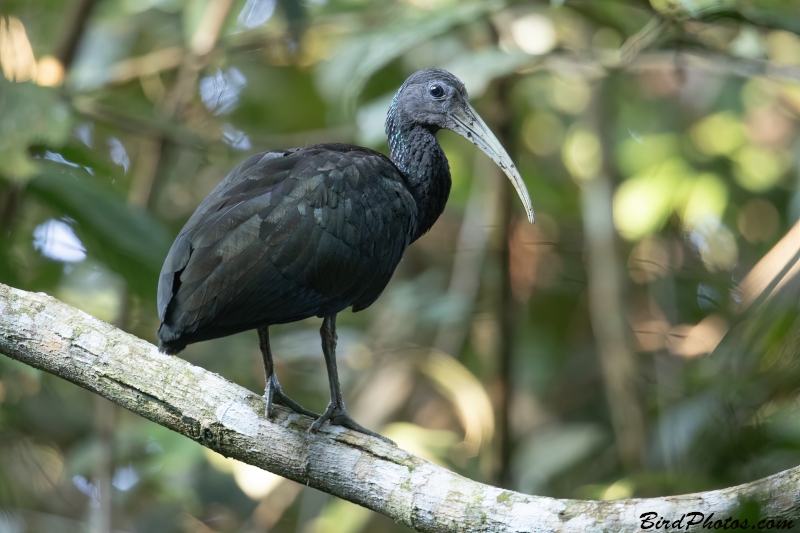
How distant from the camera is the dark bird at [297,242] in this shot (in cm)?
320

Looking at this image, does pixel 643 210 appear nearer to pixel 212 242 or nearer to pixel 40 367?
pixel 212 242

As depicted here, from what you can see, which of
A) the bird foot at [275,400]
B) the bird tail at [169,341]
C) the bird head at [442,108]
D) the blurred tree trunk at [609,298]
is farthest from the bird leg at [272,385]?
the blurred tree trunk at [609,298]

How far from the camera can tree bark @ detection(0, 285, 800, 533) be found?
309 centimetres

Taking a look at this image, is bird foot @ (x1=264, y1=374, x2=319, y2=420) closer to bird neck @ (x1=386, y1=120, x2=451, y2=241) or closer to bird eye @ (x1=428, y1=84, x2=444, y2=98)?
bird neck @ (x1=386, y1=120, x2=451, y2=241)

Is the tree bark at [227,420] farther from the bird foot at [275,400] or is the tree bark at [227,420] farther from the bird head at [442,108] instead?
the bird head at [442,108]

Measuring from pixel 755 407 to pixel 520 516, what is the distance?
1551 mm

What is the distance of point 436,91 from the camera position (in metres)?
4.31

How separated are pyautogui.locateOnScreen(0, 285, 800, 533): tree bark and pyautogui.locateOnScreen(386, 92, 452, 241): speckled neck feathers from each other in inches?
47.8

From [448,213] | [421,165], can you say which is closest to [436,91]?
[421,165]

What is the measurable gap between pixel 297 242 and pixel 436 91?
1.36 meters

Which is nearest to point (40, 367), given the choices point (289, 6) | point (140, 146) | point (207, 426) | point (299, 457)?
point (207, 426)

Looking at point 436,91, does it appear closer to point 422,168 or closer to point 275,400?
point 422,168

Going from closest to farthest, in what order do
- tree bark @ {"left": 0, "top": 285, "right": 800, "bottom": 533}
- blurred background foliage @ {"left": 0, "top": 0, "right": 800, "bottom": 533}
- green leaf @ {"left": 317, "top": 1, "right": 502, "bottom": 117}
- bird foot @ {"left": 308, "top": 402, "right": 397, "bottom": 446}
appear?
tree bark @ {"left": 0, "top": 285, "right": 800, "bottom": 533} → bird foot @ {"left": 308, "top": 402, "right": 397, "bottom": 446} → green leaf @ {"left": 317, "top": 1, "right": 502, "bottom": 117} → blurred background foliage @ {"left": 0, "top": 0, "right": 800, "bottom": 533}

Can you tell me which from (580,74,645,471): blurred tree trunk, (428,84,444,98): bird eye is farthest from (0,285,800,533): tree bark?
(580,74,645,471): blurred tree trunk
